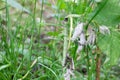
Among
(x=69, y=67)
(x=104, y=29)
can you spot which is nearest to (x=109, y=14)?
(x=104, y=29)

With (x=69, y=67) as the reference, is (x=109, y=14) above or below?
above

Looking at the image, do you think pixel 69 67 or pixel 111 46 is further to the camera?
pixel 111 46

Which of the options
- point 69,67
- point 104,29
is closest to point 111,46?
point 104,29

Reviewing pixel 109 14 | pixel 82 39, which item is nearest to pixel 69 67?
pixel 82 39

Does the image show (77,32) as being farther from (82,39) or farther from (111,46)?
(111,46)

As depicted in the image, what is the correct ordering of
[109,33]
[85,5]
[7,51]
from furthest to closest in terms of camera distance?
1. [7,51]
2. [85,5]
3. [109,33]

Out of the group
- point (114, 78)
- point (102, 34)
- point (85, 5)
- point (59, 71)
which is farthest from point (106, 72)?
point (102, 34)

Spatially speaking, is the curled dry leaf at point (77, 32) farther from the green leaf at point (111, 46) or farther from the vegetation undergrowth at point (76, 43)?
the green leaf at point (111, 46)

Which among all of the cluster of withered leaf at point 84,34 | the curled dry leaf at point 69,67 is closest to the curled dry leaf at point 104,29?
the cluster of withered leaf at point 84,34

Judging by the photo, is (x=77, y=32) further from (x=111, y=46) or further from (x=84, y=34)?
(x=111, y=46)

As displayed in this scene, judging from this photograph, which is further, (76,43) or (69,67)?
(76,43)

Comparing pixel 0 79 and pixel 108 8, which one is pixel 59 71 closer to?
pixel 0 79
